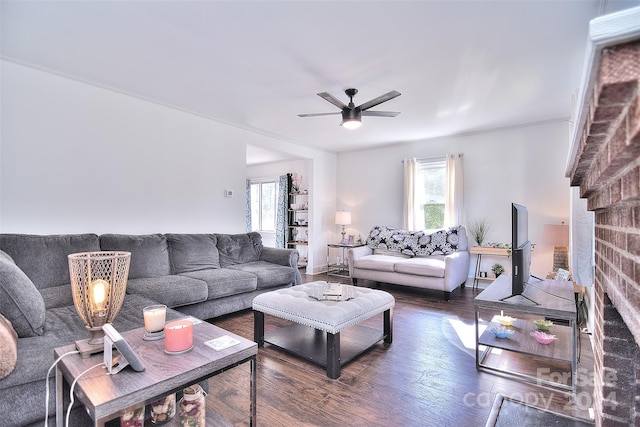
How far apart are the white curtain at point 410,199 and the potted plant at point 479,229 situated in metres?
0.82

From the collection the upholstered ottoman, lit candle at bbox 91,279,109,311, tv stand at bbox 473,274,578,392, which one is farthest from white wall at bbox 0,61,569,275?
tv stand at bbox 473,274,578,392

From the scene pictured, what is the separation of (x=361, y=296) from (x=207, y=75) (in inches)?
97.4

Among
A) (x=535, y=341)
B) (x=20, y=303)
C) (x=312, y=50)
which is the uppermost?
(x=312, y=50)

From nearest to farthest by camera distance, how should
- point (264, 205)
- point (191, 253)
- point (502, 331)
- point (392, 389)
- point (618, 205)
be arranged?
point (618, 205), point (392, 389), point (502, 331), point (191, 253), point (264, 205)

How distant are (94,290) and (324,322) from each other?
4.51ft

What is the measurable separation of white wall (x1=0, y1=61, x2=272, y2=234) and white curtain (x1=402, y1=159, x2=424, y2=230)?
2946 millimetres

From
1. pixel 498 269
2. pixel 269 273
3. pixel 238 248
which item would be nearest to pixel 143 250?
pixel 238 248

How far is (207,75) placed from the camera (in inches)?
116

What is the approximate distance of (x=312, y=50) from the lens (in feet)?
8.13

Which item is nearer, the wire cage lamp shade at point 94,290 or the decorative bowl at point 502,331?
the wire cage lamp shade at point 94,290

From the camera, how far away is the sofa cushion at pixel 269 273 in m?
3.59

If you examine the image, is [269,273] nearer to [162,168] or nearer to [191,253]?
[191,253]

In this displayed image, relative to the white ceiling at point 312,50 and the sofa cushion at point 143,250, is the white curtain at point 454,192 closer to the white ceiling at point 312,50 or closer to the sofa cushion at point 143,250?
the white ceiling at point 312,50

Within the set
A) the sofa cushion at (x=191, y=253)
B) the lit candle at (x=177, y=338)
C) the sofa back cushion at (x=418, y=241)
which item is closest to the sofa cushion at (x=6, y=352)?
the lit candle at (x=177, y=338)
